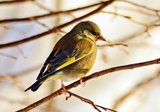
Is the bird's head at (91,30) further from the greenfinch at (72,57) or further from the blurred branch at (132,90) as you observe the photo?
the blurred branch at (132,90)

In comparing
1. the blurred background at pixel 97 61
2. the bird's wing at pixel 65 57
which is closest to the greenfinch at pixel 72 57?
the bird's wing at pixel 65 57

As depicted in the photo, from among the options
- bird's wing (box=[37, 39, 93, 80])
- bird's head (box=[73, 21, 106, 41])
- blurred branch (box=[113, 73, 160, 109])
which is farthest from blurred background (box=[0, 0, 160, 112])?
bird's wing (box=[37, 39, 93, 80])

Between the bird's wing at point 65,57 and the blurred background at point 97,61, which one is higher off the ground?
the blurred background at point 97,61

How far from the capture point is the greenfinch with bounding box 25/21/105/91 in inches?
52.7

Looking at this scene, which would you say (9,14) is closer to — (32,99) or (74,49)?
(32,99)

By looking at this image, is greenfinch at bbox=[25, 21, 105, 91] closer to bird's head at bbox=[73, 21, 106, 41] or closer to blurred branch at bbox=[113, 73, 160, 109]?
bird's head at bbox=[73, 21, 106, 41]

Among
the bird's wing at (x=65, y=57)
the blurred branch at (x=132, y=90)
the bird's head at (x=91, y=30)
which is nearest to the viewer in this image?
the bird's wing at (x=65, y=57)

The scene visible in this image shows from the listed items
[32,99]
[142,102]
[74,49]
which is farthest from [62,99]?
[74,49]

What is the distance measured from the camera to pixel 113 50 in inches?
115

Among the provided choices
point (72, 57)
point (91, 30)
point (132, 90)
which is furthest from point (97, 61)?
point (72, 57)

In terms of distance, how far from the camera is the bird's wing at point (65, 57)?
1330mm

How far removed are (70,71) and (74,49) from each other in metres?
0.09

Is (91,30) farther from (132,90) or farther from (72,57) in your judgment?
(132,90)

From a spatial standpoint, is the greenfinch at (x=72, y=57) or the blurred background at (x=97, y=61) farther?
the blurred background at (x=97, y=61)
